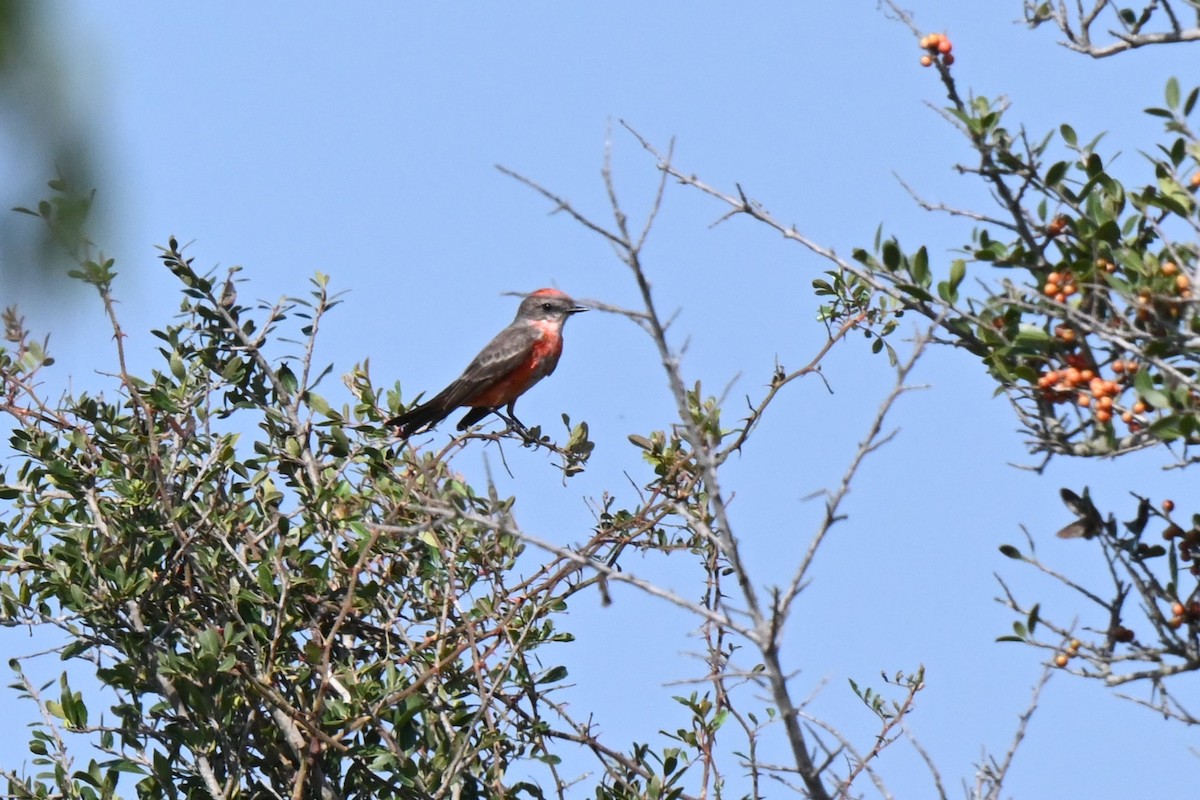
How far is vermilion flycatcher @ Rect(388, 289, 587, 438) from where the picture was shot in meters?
8.45

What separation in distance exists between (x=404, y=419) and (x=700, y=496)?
3.95 feet

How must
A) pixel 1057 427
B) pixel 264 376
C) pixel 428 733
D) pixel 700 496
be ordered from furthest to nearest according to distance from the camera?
1. pixel 264 376
2. pixel 700 496
3. pixel 428 733
4. pixel 1057 427

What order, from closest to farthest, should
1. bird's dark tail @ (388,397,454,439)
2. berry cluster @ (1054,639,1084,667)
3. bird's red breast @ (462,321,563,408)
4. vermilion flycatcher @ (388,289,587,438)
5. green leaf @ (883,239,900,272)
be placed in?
1. berry cluster @ (1054,639,1084,667)
2. green leaf @ (883,239,900,272)
3. bird's dark tail @ (388,397,454,439)
4. vermilion flycatcher @ (388,289,587,438)
5. bird's red breast @ (462,321,563,408)

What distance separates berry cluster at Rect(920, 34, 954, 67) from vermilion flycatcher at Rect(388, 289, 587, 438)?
159 inches

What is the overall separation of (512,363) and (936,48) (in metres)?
5.03

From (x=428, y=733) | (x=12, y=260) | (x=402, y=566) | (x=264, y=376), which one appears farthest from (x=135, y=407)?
(x=12, y=260)

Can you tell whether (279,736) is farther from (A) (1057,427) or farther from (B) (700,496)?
(A) (1057,427)

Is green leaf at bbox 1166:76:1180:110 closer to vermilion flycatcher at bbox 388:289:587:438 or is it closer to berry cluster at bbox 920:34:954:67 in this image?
berry cluster at bbox 920:34:954:67

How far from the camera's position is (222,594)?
468 cm

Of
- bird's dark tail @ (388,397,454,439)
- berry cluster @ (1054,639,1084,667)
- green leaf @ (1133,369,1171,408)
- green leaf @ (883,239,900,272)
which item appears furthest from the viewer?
bird's dark tail @ (388,397,454,439)

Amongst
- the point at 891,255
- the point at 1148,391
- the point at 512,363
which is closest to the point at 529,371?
the point at 512,363

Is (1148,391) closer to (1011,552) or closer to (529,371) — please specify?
(1011,552)

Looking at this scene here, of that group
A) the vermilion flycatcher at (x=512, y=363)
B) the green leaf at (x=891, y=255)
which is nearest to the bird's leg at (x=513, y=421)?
the vermilion flycatcher at (x=512, y=363)

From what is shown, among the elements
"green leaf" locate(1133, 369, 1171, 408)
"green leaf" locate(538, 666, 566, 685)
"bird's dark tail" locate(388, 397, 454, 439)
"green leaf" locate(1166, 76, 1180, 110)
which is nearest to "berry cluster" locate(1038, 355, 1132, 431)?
"green leaf" locate(1133, 369, 1171, 408)
